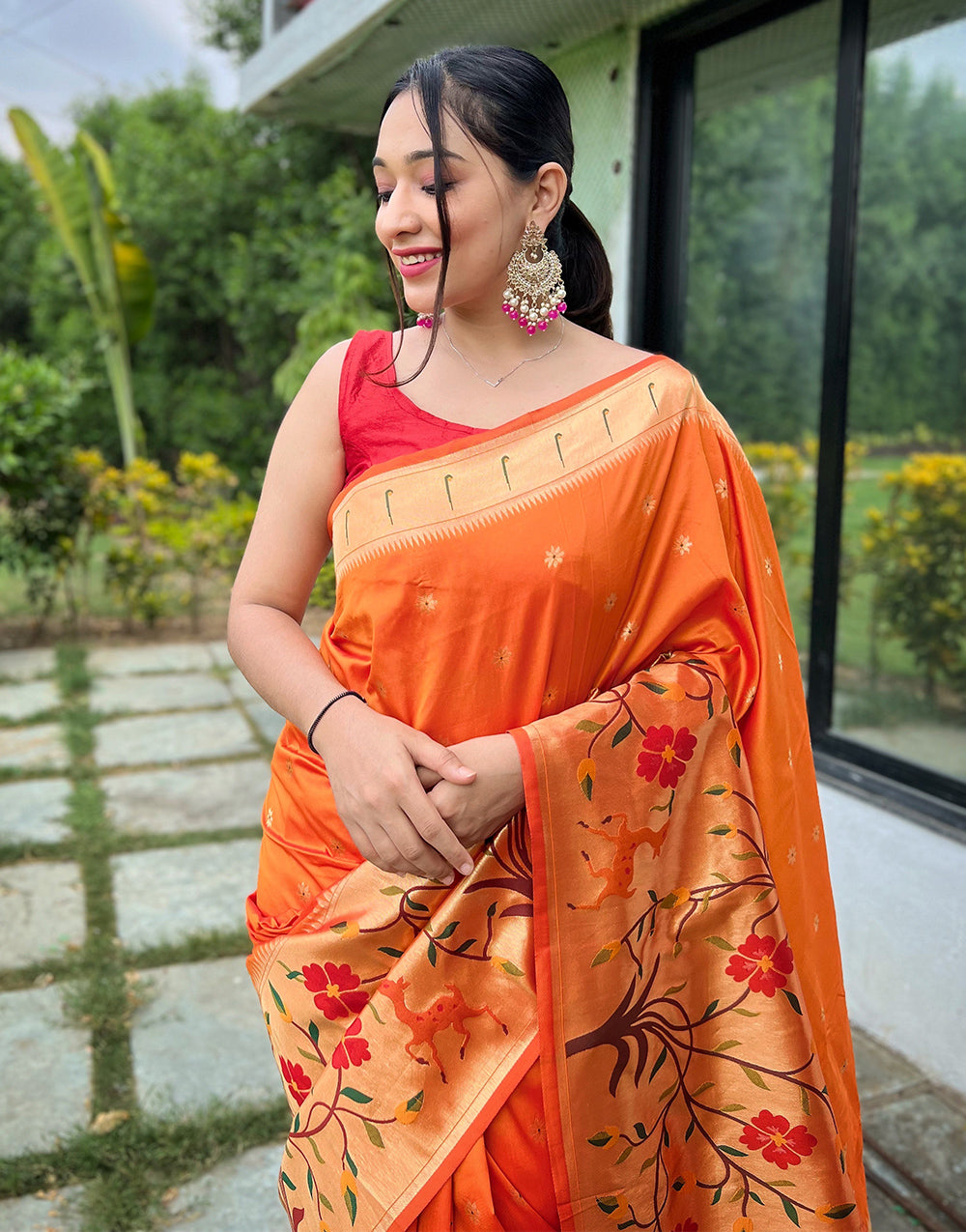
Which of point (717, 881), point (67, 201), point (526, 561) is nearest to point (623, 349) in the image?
point (526, 561)

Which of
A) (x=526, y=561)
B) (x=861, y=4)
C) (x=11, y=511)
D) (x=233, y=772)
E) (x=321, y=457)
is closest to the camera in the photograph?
(x=526, y=561)

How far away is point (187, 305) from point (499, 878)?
10829 millimetres

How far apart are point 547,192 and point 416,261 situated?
17 centimetres

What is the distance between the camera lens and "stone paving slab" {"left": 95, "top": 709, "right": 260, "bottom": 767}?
4.20m

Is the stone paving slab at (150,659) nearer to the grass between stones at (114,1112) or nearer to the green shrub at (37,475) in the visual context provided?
the green shrub at (37,475)

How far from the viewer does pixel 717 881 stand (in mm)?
1211

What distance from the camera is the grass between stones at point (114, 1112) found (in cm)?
191

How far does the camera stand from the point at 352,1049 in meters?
1.18

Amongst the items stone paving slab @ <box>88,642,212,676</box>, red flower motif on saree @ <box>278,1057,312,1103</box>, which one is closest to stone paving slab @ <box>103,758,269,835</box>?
stone paving slab @ <box>88,642,212,676</box>

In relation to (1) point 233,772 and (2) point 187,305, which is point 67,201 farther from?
(1) point 233,772

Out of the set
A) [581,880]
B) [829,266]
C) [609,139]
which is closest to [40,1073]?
[581,880]

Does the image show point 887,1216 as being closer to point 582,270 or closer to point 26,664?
point 582,270

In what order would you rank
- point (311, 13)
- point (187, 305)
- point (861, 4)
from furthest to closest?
1. point (187, 305)
2. point (311, 13)
3. point (861, 4)

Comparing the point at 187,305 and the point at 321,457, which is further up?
the point at 187,305
